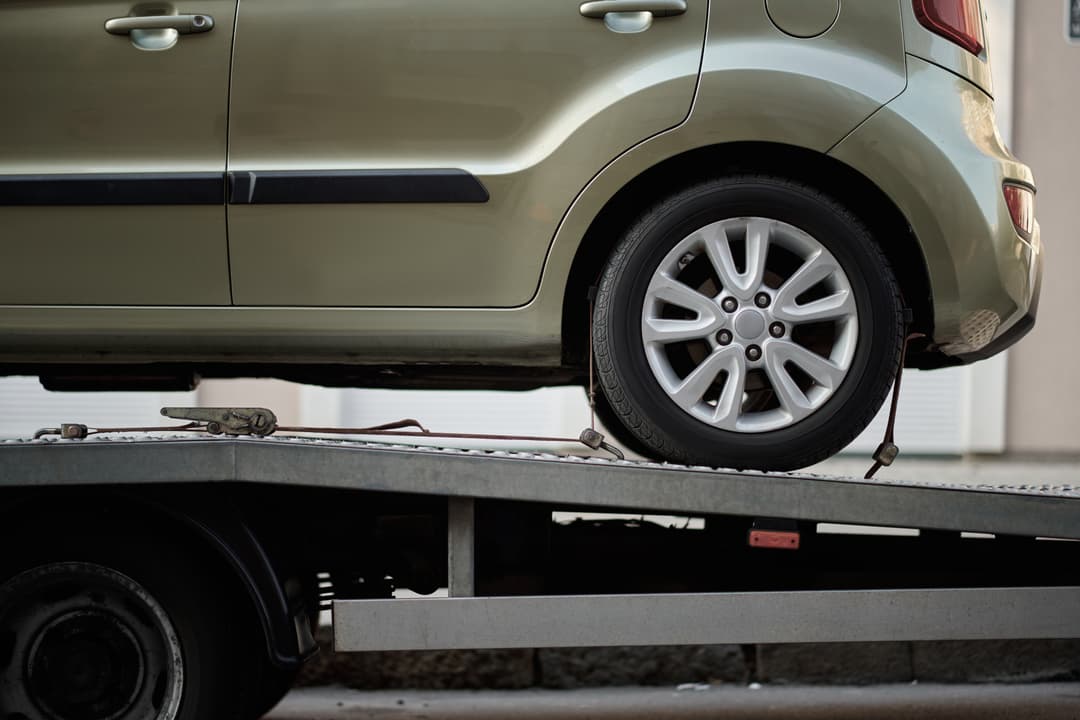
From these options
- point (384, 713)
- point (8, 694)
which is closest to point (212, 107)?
point (8, 694)

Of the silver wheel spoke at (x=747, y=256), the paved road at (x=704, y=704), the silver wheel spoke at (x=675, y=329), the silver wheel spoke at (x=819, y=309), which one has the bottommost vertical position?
the paved road at (x=704, y=704)

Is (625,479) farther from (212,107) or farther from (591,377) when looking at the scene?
(212,107)

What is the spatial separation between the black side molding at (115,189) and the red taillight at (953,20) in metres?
1.73

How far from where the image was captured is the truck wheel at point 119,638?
253cm

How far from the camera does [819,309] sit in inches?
105

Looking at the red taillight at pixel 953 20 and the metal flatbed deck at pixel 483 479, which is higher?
the red taillight at pixel 953 20

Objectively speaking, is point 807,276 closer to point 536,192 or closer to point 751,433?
point 751,433

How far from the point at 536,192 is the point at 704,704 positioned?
88.0 inches

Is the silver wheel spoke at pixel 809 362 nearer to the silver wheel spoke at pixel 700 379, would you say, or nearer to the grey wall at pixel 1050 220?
the silver wheel spoke at pixel 700 379

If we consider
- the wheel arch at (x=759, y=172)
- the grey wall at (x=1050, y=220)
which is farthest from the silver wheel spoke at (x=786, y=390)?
the grey wall at (x=1050, y=220)

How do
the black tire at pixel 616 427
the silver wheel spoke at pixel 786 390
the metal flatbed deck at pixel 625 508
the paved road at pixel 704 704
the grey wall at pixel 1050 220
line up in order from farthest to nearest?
the grey wall at pixel 1050 220 → the paved road at pixel 704 704 → the black tire at pixel 616 427 → the silver wheel spoke at pixel 786 390 → the metal flatbed deck at pixel 625 508

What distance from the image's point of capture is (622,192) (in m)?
2.79

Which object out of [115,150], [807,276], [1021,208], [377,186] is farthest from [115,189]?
[1021,208]

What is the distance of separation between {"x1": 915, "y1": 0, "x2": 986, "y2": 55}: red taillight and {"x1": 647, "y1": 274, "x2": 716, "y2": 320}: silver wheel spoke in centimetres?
85
